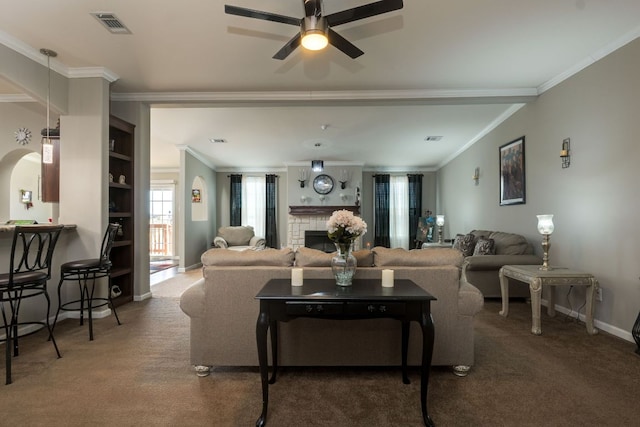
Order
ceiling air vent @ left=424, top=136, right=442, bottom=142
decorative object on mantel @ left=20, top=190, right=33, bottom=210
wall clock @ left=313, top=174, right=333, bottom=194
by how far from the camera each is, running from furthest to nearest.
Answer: wall clock @ left=313, top=174, right=333, bottom=194 → decorative object on mantel @ left=20, top=190, right=33, bottom=210 → ceiling air vent @ left=424, top=136, right=442, bottom=142

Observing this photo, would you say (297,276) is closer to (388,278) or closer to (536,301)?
(388,278)

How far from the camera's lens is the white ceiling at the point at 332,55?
2588 mm

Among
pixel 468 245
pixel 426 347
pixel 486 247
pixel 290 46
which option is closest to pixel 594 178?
pixel 486 247

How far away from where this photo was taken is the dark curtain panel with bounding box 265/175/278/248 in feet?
29.6

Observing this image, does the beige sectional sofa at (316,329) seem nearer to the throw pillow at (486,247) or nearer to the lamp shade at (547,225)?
the lamp shade at (547,225)

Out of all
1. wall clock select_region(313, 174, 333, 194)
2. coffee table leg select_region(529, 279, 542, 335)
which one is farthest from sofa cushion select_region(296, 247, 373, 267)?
wall clock select_region(313, 174, 333, 194)

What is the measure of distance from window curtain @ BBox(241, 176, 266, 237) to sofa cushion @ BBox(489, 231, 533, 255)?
20.1 ft

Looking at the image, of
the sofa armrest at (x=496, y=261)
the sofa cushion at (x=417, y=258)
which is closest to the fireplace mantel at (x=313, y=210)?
the sofa armrest at (x=496, y=261)

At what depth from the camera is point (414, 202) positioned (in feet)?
29.7

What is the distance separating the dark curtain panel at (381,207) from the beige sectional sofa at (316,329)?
6.77 m

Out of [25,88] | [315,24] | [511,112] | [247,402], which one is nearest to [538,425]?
[247,402]

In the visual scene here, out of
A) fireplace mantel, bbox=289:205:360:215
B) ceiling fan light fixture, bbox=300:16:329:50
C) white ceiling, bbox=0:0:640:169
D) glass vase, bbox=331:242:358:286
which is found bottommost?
glass vase, bbox=331:242:358:286

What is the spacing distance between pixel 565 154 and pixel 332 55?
276 centimetres

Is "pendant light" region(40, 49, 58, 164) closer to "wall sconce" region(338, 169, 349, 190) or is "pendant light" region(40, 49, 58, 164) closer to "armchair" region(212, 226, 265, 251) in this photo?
"armchair" region(212, 226, 265, 251)
